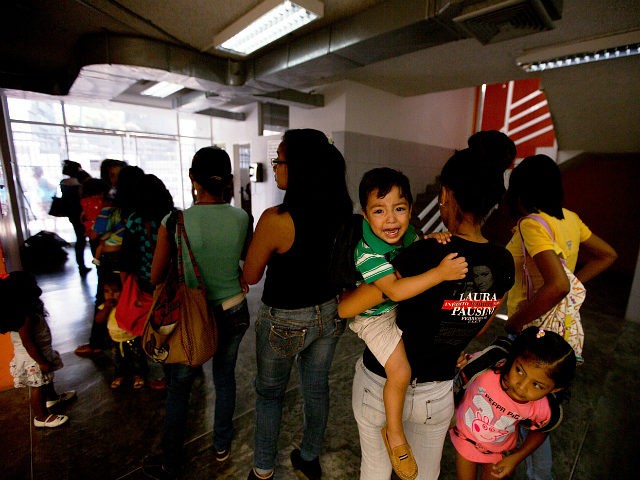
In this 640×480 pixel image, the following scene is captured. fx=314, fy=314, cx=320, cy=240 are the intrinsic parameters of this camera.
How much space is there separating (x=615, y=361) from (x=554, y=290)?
265 cm

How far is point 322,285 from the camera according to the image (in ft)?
4.35

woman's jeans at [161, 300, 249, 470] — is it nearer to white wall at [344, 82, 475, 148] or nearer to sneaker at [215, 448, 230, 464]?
sneaker at [215, 448, 230, 464]

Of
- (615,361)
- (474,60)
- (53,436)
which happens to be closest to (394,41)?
(474,60)

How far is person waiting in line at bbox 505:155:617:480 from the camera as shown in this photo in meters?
1.31

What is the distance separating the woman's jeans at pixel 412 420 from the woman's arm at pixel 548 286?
548 millimetres

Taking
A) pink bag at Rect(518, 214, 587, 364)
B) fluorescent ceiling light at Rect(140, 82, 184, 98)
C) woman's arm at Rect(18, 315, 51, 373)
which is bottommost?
woman's arm at Rect(18, 315, 51, 373)

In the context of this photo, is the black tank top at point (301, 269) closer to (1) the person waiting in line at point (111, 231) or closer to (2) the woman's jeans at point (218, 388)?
(2) the woman's jeans at point (218, 388)

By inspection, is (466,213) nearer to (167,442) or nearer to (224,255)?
(224,255)

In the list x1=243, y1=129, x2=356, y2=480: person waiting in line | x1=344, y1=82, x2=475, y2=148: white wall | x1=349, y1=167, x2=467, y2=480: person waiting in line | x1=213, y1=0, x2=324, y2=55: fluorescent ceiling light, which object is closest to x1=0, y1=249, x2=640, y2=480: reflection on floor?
x1=243, y1=129, x2=356, y2=480: person waiting in line

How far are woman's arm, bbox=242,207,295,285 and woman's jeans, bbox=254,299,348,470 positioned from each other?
24 centimetres

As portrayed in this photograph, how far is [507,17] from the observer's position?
231 cm

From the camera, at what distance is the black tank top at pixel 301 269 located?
122 centimetres

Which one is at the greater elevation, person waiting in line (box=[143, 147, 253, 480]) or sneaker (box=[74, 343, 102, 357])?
person waiting in line (box=[143, 147, 253, 480])

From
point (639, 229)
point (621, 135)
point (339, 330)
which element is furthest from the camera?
point (639, 229)
